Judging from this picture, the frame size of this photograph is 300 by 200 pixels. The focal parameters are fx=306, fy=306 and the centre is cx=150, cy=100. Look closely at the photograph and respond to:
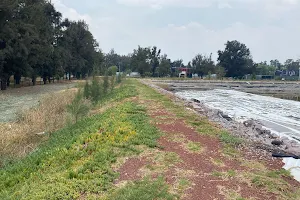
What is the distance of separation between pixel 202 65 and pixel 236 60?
8.72 meters

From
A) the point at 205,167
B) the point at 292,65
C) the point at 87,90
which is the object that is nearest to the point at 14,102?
the point at 87,90

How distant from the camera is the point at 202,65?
253 feet

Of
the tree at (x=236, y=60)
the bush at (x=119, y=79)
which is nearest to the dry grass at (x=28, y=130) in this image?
the bush at (x=119, y=79)

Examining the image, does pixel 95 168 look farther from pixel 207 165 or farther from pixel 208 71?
pixel 208 71

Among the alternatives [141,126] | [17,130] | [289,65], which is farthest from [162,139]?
[289,65]

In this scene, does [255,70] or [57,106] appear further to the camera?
[255,70]

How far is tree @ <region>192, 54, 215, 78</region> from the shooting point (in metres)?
76.2

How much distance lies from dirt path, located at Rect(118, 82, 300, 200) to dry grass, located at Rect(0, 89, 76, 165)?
3554mm

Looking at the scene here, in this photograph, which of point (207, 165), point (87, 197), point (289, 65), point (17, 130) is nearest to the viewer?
point (87, 197)

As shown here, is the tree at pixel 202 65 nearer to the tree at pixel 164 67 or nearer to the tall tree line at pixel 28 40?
the tree at pixel 164 67

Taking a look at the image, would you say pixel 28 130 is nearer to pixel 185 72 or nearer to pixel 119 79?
pixel 119 79

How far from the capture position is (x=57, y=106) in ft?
46.3

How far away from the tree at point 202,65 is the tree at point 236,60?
3.86 metres

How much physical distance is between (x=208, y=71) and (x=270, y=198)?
73107 mm
